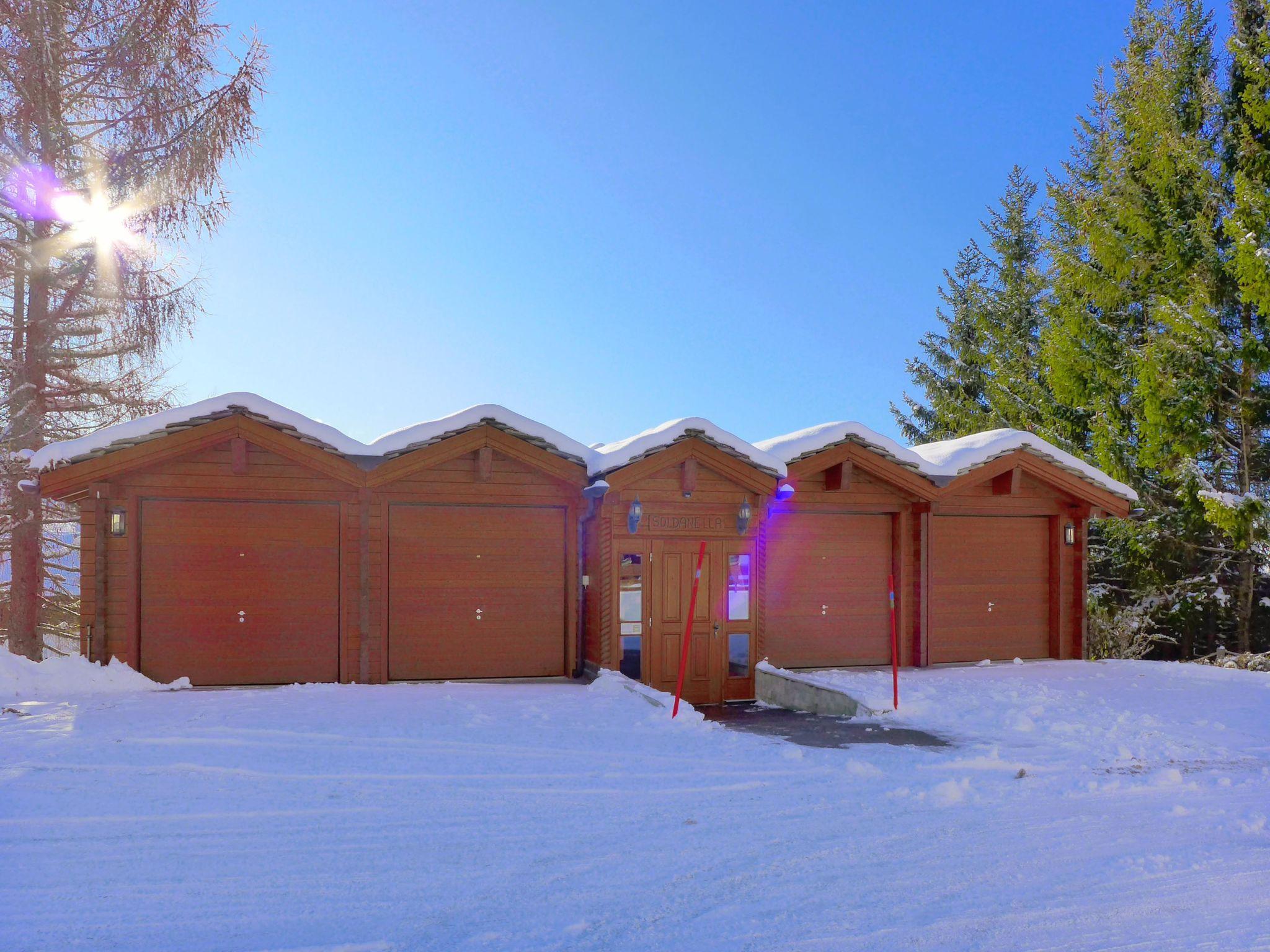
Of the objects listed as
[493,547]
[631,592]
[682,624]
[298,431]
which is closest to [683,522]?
[631,592]

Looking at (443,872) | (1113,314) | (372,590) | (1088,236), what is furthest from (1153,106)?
(443,872)

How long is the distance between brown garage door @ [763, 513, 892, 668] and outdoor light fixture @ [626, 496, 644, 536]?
235 cm

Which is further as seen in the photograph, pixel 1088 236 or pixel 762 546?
pixel 1088 236

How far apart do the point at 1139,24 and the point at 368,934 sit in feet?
87.4

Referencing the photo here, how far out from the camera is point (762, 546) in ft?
40.9

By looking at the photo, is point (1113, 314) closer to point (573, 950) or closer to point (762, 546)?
point (762, 546)

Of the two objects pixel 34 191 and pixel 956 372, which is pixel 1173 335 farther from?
pixel 34 191

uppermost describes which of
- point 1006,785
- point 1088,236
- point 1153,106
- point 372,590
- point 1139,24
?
point 1139,24

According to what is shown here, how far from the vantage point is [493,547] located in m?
11.8

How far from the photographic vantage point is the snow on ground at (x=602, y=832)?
415cm

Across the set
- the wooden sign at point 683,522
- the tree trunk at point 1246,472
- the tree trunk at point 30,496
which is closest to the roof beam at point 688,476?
the wooden sign at point 683,522

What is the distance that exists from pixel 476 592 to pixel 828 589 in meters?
5.34

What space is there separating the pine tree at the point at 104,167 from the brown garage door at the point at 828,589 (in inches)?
405

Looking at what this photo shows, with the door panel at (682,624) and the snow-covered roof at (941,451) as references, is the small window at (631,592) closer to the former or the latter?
the door panel at (682,624)
